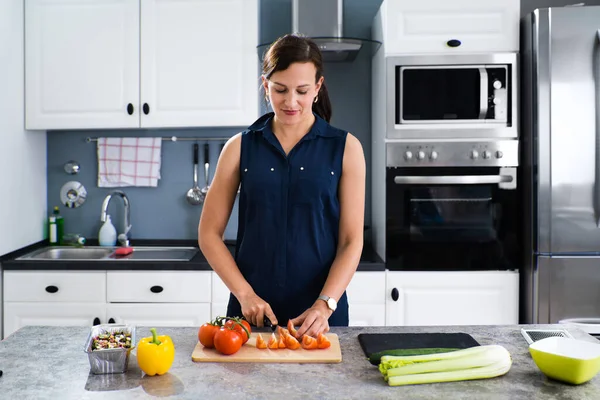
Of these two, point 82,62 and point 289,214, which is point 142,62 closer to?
point 82,62

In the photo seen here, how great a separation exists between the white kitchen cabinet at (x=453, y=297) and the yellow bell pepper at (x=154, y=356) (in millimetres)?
1746

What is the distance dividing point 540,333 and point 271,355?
0.75m

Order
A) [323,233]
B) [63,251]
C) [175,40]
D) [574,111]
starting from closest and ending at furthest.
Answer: [323,233], [574,111], [175,40], [63,251]

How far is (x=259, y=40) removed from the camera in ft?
11.4

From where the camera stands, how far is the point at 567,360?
138cm

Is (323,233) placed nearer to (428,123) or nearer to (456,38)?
(428,123)

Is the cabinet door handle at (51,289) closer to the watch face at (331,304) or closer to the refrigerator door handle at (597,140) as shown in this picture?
the watch face at (331,304)

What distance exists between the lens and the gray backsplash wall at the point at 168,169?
11.8ft

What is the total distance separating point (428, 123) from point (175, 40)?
4.34ft

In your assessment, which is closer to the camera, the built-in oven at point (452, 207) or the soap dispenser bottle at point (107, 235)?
the built-in oven at point (452, 207)

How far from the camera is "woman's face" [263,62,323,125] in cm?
180

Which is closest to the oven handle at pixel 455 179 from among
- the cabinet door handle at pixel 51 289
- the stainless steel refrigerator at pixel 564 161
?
the stainless steel refrigerator at pixel 564 161

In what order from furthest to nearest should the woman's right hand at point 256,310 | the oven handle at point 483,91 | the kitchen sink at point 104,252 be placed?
the kitchen sink at point 104,252 < the oven handle at point 483,91 < the woman's right hand at point 256,310

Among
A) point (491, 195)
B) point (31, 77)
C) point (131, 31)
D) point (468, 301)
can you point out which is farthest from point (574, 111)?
point (31, 77)
